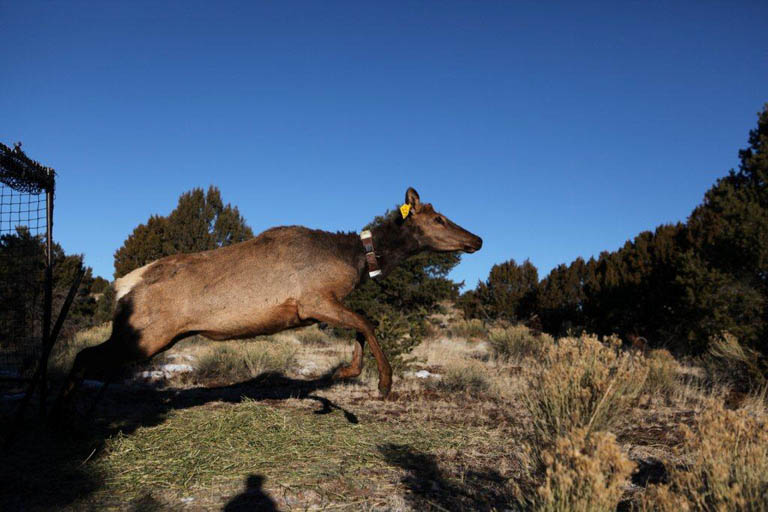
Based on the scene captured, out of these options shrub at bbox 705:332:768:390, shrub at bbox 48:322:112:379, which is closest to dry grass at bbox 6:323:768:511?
shrub at bbox 705:332:768:390

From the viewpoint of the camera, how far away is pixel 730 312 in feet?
42.9

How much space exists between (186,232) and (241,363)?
17798 millimetres

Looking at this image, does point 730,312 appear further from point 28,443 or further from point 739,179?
point 28,443

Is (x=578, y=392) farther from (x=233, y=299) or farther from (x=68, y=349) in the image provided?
(x=68, y=349)

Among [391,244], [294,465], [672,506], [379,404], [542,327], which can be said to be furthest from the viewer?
[542,327]

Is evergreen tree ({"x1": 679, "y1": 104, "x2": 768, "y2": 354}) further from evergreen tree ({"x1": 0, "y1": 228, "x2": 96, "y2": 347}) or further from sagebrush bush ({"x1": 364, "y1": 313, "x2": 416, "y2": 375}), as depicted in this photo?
evergreen tree ({"x1": 0, "y1": 228, "x2": 96, "y2": 347})

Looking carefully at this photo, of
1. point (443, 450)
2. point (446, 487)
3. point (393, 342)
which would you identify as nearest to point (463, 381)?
point (393, 342)

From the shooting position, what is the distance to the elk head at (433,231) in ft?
20.7

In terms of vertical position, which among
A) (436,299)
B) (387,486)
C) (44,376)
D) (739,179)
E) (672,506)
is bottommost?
(387,486)

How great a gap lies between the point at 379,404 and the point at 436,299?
14056 mm

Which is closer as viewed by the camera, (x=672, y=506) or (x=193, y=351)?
(x=672, y=506)

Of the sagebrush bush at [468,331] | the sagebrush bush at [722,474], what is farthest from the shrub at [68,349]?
the sagebrush bush at [468,331]

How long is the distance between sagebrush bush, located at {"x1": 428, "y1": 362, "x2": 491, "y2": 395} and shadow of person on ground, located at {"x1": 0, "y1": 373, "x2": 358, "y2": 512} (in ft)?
8.24

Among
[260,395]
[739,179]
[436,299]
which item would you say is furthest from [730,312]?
[260,395]
